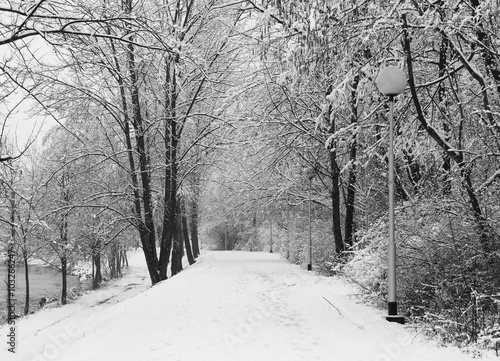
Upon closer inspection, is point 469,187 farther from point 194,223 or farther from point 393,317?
point 194,223

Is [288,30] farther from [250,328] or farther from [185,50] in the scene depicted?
[250,328]

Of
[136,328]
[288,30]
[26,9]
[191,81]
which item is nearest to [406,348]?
[136,328]

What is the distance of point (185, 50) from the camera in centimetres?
638

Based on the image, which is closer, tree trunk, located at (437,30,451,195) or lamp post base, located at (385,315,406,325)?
lamp post base, located at (385,315,406,325)

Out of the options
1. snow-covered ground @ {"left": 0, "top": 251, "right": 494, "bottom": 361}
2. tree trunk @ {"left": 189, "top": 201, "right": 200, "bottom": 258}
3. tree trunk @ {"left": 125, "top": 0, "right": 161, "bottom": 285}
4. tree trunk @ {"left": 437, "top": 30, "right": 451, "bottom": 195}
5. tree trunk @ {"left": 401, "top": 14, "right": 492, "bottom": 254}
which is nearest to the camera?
snow-covered ground @ {"left": 0, "top": 251, "right": 494, "bottom": 361}

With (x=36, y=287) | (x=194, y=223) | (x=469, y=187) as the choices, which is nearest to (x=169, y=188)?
(x=469, y=187)

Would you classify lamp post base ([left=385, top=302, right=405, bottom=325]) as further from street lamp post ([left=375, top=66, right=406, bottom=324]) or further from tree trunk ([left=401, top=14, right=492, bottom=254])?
tree trunk ([left=401, top=14, right=492, bottom=254])

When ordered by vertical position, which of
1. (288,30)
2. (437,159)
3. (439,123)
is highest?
(288,30)

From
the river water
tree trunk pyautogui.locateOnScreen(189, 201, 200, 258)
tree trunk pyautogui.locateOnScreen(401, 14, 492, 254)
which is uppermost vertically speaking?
tree trunk pyautogui.locateOnScreen(401, 14, 492, 254)

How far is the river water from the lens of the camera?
1047 inches

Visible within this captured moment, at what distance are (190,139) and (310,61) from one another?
13614 millimetres

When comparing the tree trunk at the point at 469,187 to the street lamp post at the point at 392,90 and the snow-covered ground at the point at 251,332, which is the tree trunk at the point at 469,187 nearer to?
the street lamp post at the point at 392,90

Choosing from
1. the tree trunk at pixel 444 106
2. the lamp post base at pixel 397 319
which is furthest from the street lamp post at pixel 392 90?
the tree trunk at pixel 444 106

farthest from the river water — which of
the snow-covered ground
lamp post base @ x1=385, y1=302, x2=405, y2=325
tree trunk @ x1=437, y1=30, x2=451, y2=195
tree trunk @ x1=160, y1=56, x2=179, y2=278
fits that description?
tree trunk @ x1=437, y1=30, x2=451, y2=195
